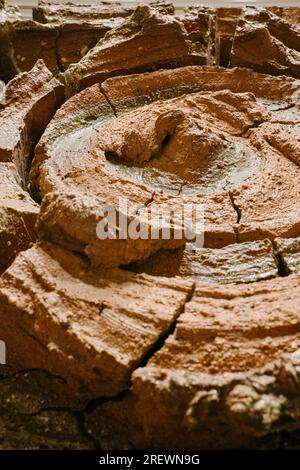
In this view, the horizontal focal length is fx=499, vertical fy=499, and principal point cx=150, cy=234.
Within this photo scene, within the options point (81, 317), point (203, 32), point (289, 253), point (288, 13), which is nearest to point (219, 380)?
point (81, 317)

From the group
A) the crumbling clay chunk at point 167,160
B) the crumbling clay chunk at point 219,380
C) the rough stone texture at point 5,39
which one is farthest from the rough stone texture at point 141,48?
the crumbling clay chunk at point 219,380

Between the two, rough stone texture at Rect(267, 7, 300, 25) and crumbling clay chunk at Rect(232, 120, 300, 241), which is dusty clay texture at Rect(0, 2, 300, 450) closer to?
crumbling clay chunk at Rect(232, 120, 300, 241)

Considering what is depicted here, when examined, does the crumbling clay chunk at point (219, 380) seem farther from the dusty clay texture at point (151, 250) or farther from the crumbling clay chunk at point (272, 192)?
the crumbling clay chunk at point (272, 192)

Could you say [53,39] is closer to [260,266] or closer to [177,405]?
[260,266]

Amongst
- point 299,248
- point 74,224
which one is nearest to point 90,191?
point 74,224

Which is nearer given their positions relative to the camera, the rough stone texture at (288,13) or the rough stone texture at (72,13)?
the rough stone texture at (72,13)

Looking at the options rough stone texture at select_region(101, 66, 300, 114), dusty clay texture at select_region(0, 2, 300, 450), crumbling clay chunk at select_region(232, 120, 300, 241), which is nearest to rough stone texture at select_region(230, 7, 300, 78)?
dusty clay texture at select_region(0, 2, 300, 450)
